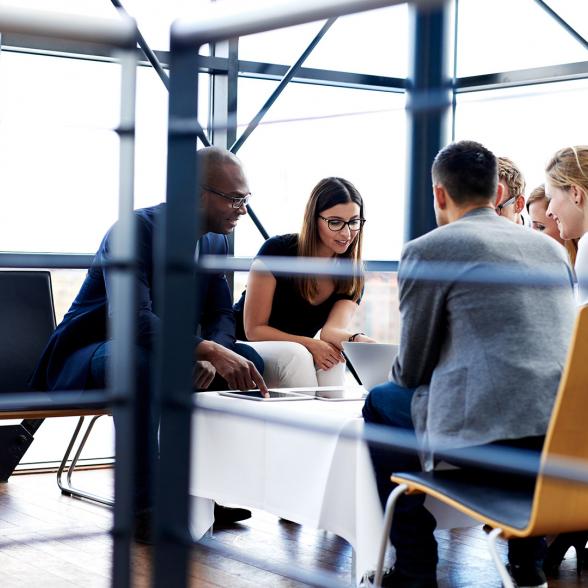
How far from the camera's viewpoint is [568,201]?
2742 mm

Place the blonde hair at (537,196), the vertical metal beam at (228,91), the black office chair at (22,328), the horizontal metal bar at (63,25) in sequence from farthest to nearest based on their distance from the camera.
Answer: the vertical metal beam at (228,91)
the black office chair at (22,328)
the blonde hair at (537,196)
the horizontal metal bar at (63,25)

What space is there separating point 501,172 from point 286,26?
2.23m

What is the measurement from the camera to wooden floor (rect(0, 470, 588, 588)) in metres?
2.48

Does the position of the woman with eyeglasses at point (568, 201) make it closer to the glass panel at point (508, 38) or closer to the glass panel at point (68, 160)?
the glass panel at point (68, 160)

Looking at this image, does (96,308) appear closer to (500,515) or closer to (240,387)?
(240,387)

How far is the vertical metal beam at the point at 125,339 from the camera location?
1090 millimetres

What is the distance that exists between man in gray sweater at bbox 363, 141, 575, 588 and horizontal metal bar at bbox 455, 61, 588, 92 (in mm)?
2491

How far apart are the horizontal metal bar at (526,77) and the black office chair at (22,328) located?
200 cm

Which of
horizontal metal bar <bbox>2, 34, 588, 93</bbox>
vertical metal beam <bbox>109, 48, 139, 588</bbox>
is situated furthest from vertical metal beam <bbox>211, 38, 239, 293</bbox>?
vertical metal beam <bbox>109, 48, 139, 588</bbox>

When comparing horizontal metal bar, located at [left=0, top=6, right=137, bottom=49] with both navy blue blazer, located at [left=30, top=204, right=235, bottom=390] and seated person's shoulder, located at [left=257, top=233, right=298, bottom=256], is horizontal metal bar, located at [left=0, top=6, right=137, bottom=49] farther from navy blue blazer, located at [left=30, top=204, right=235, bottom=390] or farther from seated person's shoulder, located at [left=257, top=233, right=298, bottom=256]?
seated person's shoulder, located at [left=257, top=233, right=298, bottom=256]

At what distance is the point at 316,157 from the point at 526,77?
0.97 m

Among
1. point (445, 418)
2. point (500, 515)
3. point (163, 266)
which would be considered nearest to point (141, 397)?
point (445, 418)

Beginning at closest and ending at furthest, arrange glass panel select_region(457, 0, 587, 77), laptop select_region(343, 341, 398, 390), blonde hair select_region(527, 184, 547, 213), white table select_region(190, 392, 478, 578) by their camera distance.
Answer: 1. white table select_region(190, 392, 478, 578)
2. laptop select_region(343, 341, 398, 390)
3. blonde hair select_region(527, 184, 547, 213)
4. glass panel select_region(457, 0, 587, 77)

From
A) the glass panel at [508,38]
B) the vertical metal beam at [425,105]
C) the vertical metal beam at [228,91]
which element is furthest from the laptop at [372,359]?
the glass panel at [508,38]
